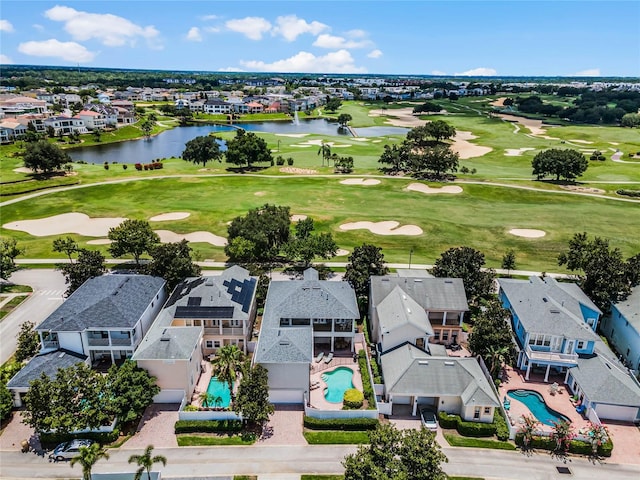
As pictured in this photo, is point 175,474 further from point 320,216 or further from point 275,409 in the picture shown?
point 320,216

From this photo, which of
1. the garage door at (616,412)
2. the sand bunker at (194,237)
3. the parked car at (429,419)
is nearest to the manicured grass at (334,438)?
the parked car at (429,419)

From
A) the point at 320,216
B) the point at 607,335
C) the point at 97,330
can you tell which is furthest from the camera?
the point at 320,216

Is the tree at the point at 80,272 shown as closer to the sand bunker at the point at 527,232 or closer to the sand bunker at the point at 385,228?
the sand bunker at the point at 385,228

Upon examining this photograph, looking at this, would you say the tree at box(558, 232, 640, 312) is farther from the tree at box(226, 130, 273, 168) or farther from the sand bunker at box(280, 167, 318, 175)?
the tree at box(226, 130, 273, 168)

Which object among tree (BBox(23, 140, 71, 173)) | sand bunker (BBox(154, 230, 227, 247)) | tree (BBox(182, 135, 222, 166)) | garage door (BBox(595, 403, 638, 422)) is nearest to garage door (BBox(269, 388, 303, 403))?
garage door (BBox(595, 403, 638, 422))

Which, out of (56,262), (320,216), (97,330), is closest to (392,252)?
(320,216)
